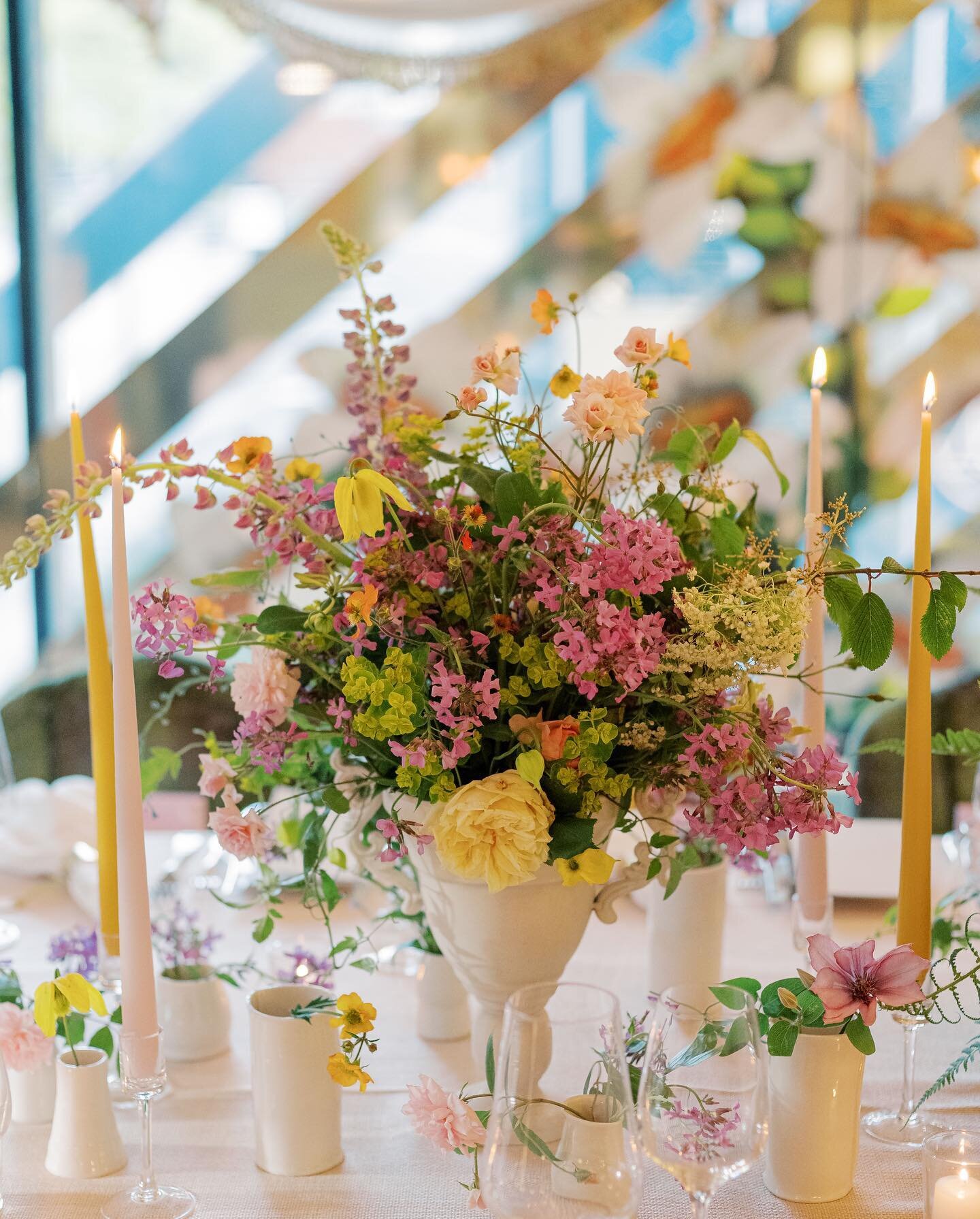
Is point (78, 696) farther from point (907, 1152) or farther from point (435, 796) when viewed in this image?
point (907, 1152)

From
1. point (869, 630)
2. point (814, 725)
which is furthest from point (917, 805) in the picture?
point (869, 630)

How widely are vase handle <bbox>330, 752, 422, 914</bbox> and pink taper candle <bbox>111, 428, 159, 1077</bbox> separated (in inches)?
5.6

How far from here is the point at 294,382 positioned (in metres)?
2.71

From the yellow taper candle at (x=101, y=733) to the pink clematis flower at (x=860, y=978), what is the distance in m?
0.48

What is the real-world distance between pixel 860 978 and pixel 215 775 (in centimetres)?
41

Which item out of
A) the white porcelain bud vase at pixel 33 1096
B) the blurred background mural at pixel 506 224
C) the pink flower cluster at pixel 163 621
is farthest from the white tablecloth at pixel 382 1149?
the blurred background mural at pixel 506 224

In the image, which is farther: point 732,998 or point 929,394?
point 929,394

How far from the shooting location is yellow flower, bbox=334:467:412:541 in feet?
2.14

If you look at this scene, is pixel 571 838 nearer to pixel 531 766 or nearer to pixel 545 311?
pixel 531 766

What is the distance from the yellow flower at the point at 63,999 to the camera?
76cm

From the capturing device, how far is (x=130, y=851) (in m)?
0.71

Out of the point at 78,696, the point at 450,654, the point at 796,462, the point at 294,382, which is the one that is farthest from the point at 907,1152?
the point at 294,382

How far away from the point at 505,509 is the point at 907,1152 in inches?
19.4

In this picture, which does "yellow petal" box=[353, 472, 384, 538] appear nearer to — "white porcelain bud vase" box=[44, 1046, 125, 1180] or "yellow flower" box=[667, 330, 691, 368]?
"yellow flower" box=[667, 330, 691, 368]
